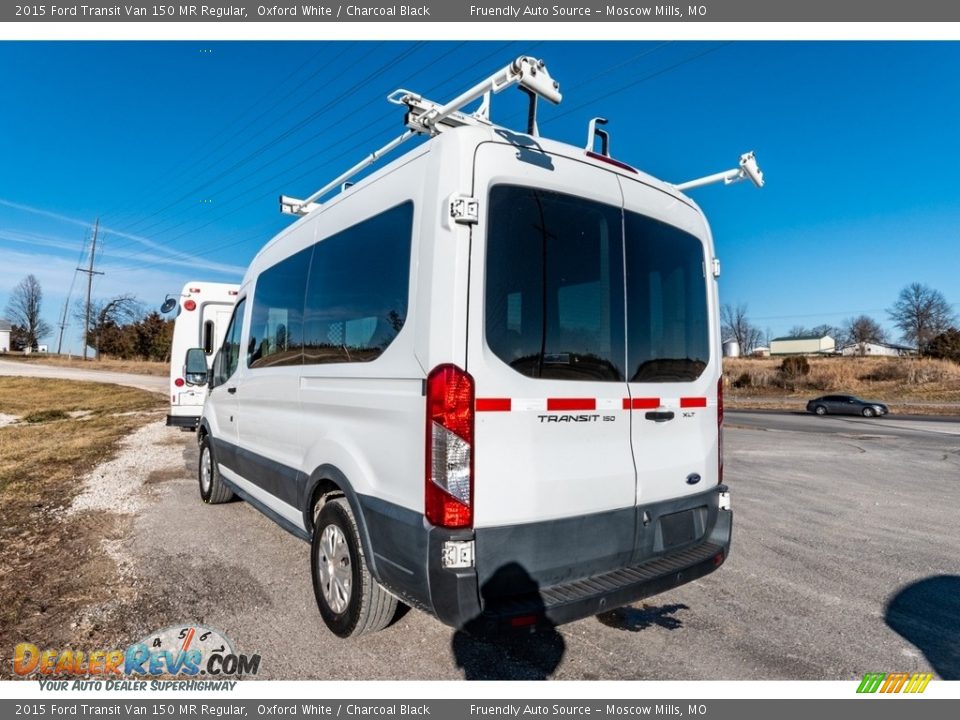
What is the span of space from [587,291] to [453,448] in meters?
1.14

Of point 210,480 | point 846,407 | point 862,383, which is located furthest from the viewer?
point 862,383

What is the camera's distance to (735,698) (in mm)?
2641

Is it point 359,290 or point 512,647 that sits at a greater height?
point 359,290

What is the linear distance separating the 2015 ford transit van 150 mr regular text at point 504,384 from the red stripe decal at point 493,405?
23 millimetres

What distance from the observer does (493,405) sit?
2.48 meters

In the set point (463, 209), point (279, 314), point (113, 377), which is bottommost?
point (113, 377)

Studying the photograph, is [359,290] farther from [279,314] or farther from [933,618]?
[933,618]

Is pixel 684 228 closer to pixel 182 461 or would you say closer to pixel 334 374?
pixel 334 374

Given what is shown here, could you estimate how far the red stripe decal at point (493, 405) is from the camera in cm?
245

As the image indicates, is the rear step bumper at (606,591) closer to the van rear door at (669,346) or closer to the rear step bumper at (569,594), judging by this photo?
the rear step bumper at (569,594)

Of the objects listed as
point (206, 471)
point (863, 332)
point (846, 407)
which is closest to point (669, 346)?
point (206, 471)

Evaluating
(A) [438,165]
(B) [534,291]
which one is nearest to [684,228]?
(B) [534,291]

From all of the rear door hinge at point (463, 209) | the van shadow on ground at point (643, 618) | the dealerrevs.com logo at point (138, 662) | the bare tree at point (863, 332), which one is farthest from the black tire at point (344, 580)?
the bare tree at point (863, 332)

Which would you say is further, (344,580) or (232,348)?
(232,348)
